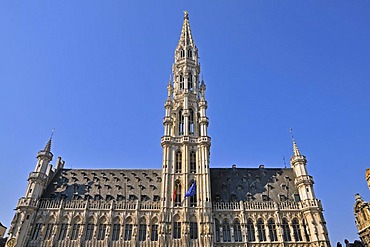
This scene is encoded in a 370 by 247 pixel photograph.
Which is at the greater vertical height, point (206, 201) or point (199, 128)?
point (199, 128)

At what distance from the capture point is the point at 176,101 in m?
62.2

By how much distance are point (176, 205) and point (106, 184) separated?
16.2 meters

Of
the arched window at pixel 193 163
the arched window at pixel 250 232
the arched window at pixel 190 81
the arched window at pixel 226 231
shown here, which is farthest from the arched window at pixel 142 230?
the arched window at pixel 190 81

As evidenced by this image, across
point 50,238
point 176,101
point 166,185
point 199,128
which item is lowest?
point 50,238

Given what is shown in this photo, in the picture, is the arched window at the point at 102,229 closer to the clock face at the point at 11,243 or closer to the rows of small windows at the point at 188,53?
the clock face at the point at 11,243

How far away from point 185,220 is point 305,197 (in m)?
22.1

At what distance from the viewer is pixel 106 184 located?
55.7m

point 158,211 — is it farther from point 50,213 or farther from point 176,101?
point 176,101

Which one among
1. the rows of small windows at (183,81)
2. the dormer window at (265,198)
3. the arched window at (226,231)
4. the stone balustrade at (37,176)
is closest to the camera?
the arched window at (226,231)

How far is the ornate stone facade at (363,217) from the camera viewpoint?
1694 inches

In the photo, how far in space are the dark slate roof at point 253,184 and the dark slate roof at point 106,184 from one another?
1239cm

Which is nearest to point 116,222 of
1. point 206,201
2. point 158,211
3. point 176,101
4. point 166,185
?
point 158,211

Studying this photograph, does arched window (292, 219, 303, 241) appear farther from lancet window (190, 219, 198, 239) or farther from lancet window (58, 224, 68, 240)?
lancet window (58, 224, 68, 240)

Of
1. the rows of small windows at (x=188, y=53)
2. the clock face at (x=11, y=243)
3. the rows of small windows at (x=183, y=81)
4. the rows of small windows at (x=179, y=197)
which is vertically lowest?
the clock face at (x=11, y=243)
